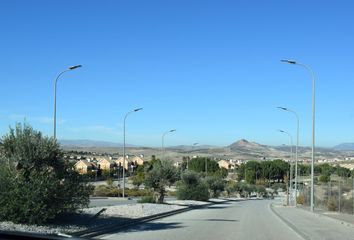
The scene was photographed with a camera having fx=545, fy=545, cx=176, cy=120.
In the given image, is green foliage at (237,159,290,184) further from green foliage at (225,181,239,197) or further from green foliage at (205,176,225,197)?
green foliage at (205,176,225,197)

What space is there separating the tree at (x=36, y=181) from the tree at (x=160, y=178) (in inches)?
902

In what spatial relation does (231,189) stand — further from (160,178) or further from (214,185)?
(160,178)

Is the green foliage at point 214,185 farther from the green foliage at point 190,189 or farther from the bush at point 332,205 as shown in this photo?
the bush at point 332,205

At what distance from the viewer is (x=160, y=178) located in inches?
1706

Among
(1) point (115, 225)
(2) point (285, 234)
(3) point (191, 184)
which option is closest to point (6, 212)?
(1) point (115, 225)

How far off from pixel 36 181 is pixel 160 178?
25530 millimetres

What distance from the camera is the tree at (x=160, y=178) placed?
43.3m

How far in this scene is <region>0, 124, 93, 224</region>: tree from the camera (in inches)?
701

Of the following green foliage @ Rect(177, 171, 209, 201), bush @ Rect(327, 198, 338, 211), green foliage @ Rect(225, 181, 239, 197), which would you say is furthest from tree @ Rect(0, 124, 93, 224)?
green foliage @ Rect(225, 181, 239, 197)

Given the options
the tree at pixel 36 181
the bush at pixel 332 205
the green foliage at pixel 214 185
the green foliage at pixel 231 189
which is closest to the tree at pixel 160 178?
the bush at pixel 332 205

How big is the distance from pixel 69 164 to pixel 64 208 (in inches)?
66.8

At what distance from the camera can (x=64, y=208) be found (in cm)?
1942

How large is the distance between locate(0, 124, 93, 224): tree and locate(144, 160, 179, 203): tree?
22.9m

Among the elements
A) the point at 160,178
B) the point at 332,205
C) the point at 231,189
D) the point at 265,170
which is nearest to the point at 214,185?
the point at 231,189
